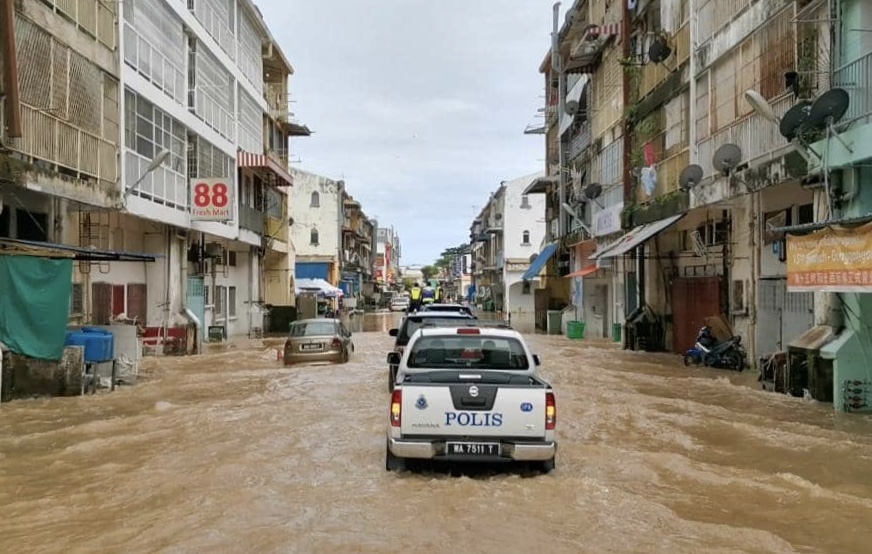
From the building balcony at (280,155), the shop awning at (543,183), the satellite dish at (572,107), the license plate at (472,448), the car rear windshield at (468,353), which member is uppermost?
the satellite dish at (572,107)

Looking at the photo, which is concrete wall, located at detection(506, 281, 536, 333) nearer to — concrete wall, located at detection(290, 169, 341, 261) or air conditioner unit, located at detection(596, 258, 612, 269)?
concrete wall, located at detection(290, 169, 341, 261)

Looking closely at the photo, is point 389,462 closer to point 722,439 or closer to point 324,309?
point 722,439

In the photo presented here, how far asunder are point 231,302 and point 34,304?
20916 millimetres

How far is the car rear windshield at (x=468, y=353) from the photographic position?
8.69 metres

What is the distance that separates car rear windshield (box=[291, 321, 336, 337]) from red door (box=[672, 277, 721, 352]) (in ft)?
35.1

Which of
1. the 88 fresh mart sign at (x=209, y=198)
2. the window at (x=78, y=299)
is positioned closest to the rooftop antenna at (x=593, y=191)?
the 88 fresh mart sign at (x=209, y=198)

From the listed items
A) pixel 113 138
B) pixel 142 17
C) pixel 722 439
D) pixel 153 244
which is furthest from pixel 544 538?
pixel 153 244

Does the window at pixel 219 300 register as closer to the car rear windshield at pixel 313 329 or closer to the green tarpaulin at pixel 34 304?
the car rear windshield at pixel 313 329

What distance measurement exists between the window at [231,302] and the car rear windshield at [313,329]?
46.8 feet

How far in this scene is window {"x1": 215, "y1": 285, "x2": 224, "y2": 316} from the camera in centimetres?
3123

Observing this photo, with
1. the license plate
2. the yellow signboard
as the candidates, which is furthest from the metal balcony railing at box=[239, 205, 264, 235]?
the license plate

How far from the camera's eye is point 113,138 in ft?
57.5

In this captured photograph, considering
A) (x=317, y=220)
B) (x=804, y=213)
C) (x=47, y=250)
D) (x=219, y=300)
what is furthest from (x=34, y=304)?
(x=317, y=220)

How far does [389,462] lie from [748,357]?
41.6ft
